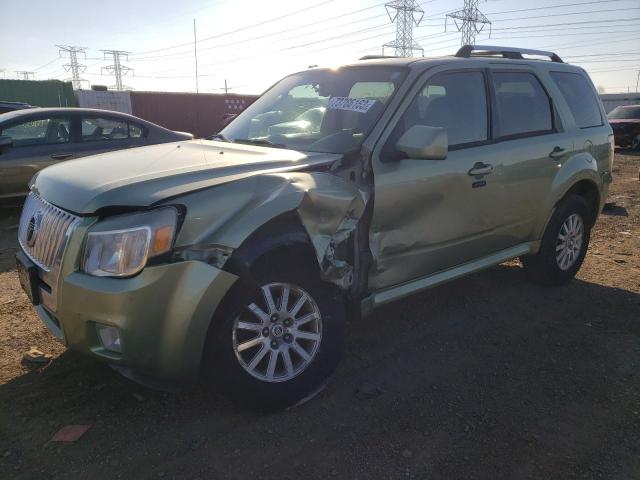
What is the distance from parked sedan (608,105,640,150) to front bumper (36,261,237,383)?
20004 mm

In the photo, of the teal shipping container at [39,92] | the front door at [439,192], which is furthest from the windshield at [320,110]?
the teal shipping container at [39,92]

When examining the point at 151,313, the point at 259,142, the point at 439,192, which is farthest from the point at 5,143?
the point at 439,192

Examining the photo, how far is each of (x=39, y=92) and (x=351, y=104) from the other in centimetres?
2265

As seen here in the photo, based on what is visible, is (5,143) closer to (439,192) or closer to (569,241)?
(439,192)

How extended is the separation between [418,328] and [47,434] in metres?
2.52

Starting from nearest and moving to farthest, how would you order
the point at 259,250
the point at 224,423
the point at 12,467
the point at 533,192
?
1. the point at 12,467
2. the point at 259,250
3. the point at 224,423
4. the point at 533,192

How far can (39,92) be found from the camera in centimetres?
2161

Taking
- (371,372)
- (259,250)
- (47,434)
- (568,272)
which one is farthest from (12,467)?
(568,272)

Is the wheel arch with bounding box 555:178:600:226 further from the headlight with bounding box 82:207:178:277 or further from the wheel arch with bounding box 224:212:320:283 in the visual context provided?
the headlight with bounding box 82:207:178:277

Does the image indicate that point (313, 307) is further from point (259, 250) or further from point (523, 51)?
point (523, 51)

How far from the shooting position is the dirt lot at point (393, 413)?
238 centimetres

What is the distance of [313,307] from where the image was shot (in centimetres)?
285

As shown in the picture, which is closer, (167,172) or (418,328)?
(167,172)

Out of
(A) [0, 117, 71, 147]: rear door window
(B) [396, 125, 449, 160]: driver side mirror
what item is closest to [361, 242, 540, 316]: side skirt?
(B) [396, 125, 449, 160]: driver side mirror
